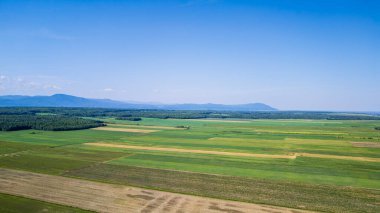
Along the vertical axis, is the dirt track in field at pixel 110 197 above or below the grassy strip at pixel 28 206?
above

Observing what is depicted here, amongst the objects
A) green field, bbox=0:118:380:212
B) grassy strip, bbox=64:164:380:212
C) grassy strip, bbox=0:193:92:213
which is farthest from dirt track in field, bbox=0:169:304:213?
green field, bbox=0:118:380:212

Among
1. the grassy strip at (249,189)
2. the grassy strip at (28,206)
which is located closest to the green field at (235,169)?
the grassy strip at (249,189)

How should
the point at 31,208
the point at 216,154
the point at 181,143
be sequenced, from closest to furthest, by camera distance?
the point at 31,208
the point at 216,154
the point at 181,143

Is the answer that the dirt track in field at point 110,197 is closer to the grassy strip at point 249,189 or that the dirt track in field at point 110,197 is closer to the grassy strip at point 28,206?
the grassy strip at point 28,206

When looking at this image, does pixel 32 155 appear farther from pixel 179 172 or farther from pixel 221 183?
pixel 221 183

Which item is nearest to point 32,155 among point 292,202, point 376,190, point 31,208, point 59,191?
Result: point 59,191

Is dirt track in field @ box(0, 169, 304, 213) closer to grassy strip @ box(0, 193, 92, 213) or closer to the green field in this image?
grassy strip @ box(0, 193, 92, 213)
